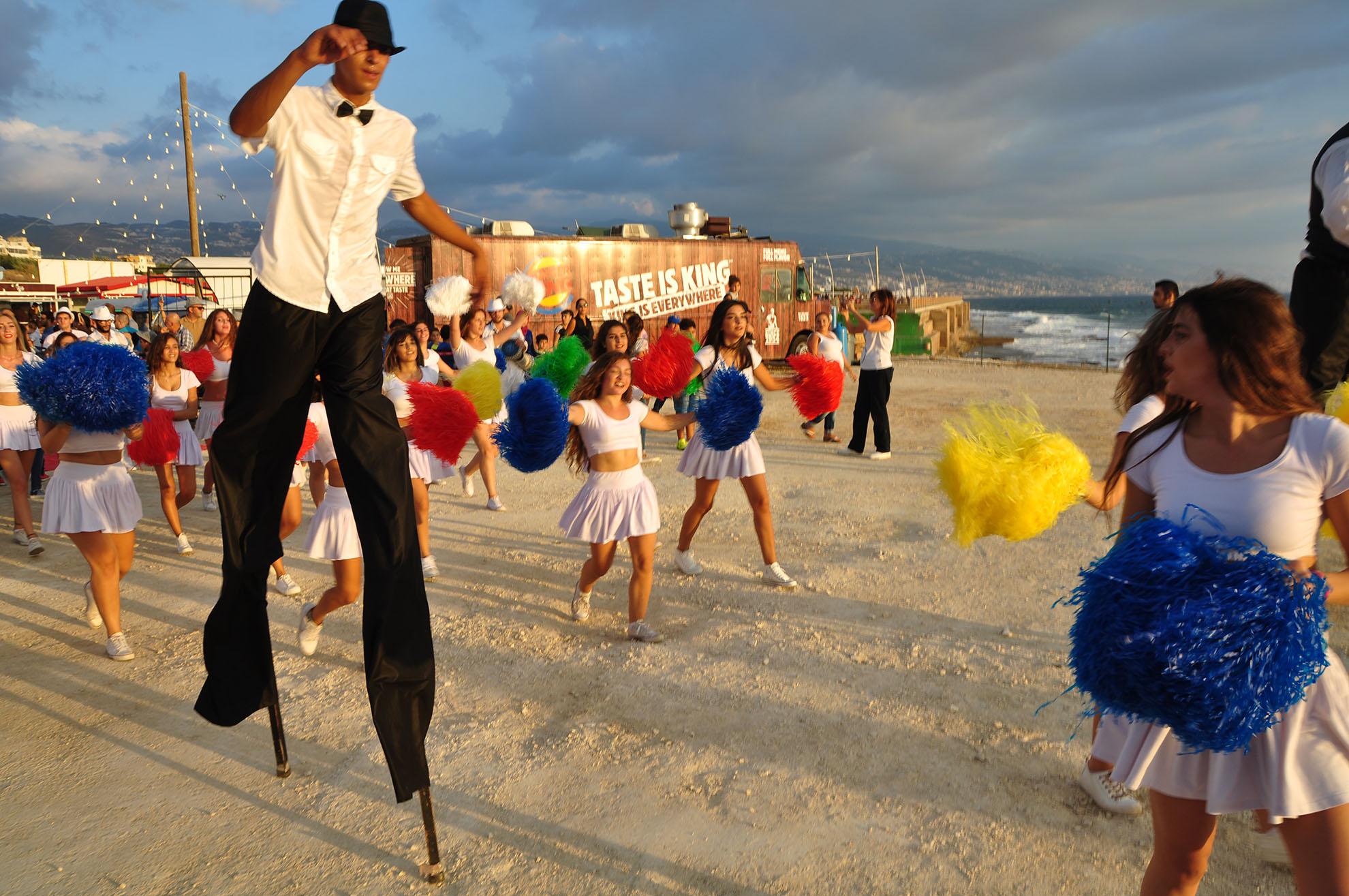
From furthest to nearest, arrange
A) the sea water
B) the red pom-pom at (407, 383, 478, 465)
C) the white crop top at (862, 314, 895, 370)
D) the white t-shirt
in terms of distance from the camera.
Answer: the sea water, the white crop top at (862, 314, 895, 370), the white t-shirt, the red pom-pom at (407, 383, 478, 465)

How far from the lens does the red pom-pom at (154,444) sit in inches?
Result: 199

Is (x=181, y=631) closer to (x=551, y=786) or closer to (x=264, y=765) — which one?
(x=264, y=765)

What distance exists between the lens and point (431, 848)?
8.78ft

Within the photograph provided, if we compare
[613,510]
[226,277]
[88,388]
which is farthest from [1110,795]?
[226,277]

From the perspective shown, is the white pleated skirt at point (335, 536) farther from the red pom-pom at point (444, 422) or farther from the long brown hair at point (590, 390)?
the long brown hair at point (590, 390)

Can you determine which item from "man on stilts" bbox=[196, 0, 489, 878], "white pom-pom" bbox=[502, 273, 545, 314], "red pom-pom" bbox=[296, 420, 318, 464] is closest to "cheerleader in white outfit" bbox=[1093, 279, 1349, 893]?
"man on stilts" bbox=[196, 0, 489, 878]

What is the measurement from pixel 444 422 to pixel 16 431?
5412mm

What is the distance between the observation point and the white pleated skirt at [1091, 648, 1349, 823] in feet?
5.73

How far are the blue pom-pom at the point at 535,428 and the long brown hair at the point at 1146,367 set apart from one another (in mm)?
2551

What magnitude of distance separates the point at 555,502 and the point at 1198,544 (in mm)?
6877

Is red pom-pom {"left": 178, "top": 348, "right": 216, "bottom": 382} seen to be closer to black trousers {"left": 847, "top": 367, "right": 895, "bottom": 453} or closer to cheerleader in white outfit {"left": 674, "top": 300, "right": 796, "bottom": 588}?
cheerleader in white outfit {"left": 674, "top": 300, "right": 796, "bottom": 588}

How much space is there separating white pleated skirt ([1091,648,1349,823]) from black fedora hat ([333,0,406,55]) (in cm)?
279

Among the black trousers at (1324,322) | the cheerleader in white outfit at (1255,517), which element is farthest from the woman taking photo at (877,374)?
the cheerleader in white outfit at (1255,517)

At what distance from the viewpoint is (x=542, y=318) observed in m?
17.4
